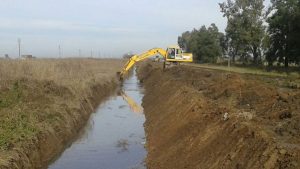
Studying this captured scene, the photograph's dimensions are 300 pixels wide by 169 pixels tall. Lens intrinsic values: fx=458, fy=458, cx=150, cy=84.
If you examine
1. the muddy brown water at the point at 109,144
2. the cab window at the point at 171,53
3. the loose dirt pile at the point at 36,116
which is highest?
the cab window at the point at 171,53

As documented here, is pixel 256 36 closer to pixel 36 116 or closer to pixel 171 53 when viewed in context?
pixel 171 53

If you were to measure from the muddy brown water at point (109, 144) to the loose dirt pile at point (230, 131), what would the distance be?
0.85m

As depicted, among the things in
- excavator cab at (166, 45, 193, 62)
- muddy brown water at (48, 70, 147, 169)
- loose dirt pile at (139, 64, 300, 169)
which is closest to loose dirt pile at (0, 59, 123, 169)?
muddy brown water at (48, 70, 147, 169)

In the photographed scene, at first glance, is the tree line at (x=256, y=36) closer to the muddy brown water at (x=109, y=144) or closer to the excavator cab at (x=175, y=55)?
the excavator cab at (x=175, y=55)

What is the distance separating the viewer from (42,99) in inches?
892

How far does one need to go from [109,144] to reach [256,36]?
171ft

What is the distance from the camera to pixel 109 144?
21.2m

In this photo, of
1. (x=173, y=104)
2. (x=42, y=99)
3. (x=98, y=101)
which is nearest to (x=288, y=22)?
(x=98, y=101)

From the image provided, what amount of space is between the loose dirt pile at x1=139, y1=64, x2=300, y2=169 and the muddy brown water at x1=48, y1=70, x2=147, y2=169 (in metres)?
0.85

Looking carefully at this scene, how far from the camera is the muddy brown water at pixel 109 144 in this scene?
17.5 m

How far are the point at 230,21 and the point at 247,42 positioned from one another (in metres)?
5.06

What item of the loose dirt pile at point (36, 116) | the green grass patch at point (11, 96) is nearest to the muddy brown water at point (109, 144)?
the loose dirt pile at point (36, 116)

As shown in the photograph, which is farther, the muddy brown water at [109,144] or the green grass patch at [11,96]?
the green grass patch at [11,96]

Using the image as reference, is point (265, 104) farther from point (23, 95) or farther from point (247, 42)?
point (247, 42)
